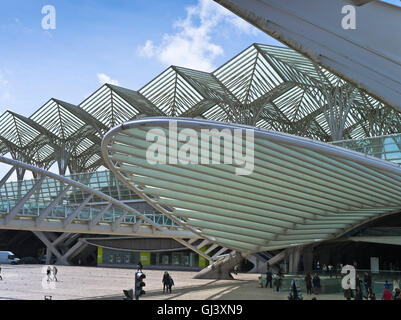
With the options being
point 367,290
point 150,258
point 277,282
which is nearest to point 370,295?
point 367,290

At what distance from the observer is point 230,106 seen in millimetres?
52125

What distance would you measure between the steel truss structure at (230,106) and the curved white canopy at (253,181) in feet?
63.4

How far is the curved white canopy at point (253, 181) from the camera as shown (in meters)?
15.8

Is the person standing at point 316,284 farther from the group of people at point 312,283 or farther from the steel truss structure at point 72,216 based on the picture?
the steel truss structure at point 72,216

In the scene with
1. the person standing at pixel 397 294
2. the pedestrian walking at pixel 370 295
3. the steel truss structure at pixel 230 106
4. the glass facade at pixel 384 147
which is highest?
the steel truss structure at pixel 230 106

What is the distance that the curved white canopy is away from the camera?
15820 millimetres

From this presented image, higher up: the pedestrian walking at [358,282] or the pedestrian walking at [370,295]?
the pedestrian walking at [358,282]

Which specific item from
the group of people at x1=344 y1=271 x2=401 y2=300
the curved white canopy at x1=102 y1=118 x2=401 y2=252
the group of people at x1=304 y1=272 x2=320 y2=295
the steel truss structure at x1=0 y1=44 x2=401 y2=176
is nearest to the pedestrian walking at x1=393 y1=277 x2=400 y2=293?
the group of people at x1=344 y1=271 x2=401 y2=300

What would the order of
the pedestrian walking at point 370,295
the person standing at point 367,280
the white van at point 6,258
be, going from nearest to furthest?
the pedestrian walking at point 370,295 → the person standing at point 367,280 → the white van at point 6,258

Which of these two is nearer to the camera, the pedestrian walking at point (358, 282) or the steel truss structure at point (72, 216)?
the pedestrian walking at point (358, 282)

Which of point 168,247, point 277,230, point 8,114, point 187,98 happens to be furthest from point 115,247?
point 277,230

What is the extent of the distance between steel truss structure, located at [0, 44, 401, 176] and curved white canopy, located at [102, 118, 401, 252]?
1931 cm

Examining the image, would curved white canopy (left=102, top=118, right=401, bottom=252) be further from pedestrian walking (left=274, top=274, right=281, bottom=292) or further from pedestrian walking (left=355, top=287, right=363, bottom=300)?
pedestrian walking (left=355, top=287, right=363, bottom=300)

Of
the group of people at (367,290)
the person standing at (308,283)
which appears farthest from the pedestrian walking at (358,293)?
the person standing at (308,283)
